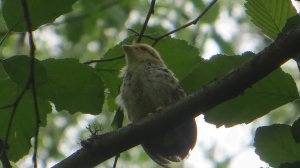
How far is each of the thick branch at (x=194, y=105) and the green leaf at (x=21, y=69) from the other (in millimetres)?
563

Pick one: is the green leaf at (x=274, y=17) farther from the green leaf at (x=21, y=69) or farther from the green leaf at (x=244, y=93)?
the green leaf at (x=21, y=69)

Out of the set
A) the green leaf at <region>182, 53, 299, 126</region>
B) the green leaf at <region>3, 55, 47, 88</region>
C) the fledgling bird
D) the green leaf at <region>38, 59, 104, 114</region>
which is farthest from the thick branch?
the fledgling bird

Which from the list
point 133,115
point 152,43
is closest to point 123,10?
point 133,115

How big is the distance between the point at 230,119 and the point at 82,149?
0.76m

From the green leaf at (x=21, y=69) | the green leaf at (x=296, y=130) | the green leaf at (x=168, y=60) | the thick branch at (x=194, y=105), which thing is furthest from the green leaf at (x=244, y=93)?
the green leaf at (x=21, y=69)

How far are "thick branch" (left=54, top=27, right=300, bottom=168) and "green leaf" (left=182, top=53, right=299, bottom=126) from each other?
28mm

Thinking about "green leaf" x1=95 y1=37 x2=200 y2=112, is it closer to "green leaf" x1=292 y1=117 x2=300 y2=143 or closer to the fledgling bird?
"green leaf" x1=292 y1=117 x2=300 y2=143

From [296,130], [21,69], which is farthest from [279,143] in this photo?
[21,69]

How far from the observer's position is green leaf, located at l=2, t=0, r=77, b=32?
2.46 meters

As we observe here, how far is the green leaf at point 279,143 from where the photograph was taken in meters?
2.30

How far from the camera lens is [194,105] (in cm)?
263

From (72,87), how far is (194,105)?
534 millimetres

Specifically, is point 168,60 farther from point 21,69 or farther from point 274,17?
point 21,69

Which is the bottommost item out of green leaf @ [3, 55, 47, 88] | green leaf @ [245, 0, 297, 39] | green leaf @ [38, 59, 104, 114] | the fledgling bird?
the fledgling bird
